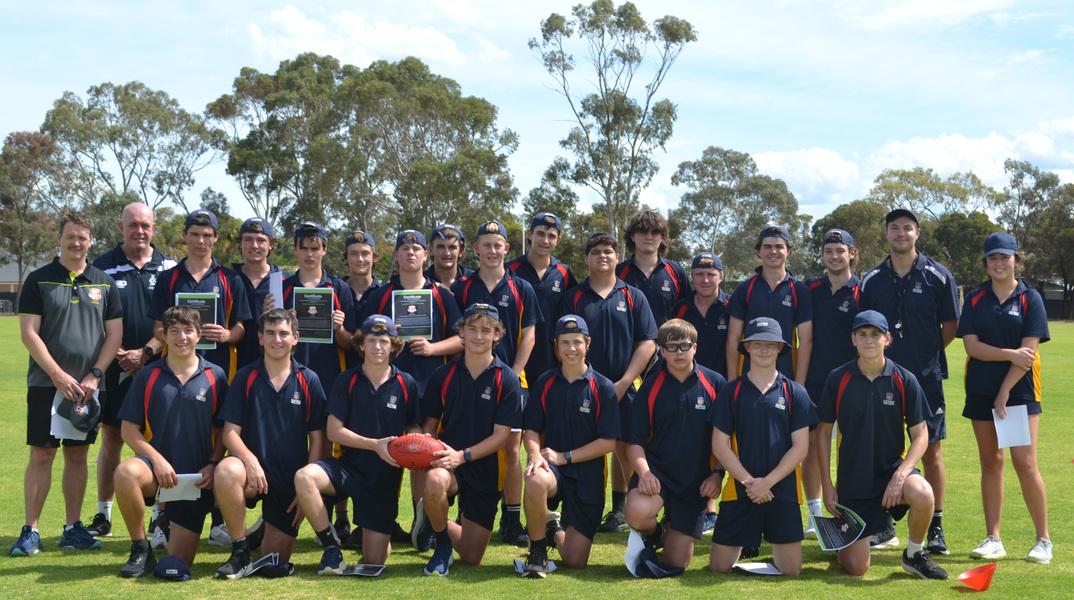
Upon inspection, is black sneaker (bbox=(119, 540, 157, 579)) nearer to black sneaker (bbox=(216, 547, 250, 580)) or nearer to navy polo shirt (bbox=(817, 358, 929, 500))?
black sneaker (bbox=(216, 547, 250, 580))

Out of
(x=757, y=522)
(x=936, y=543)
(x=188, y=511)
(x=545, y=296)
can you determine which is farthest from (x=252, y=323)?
(x=936, y=543)

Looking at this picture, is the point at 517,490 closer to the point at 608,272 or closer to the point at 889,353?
the point at 608,272

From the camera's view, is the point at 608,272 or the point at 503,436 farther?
the point at 608,272

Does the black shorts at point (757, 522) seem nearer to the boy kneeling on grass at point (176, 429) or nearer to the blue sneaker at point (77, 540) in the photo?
the boy kneeling on grass at point (176, 429)

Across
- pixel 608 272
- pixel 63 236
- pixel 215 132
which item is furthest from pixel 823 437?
pixel 215 132

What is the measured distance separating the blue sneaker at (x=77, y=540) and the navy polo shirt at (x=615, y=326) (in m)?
4.12

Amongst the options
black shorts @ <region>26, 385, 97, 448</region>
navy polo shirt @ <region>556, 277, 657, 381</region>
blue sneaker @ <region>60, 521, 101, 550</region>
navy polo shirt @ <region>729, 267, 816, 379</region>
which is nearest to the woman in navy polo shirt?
navy polo shirt @ <region>729, 267, 816, 379</region>

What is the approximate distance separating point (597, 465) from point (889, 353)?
2.62m

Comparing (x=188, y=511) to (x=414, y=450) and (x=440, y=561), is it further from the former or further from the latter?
(x=440, y=561)

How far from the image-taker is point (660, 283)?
25.3 ft

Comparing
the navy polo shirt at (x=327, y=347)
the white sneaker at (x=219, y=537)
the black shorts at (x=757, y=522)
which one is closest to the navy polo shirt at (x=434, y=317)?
the navy polo shirt at (x=327, y=347)

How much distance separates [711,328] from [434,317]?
8.06 ft

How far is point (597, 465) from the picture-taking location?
6.16 meters

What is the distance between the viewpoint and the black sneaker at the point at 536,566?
18.9 feet
